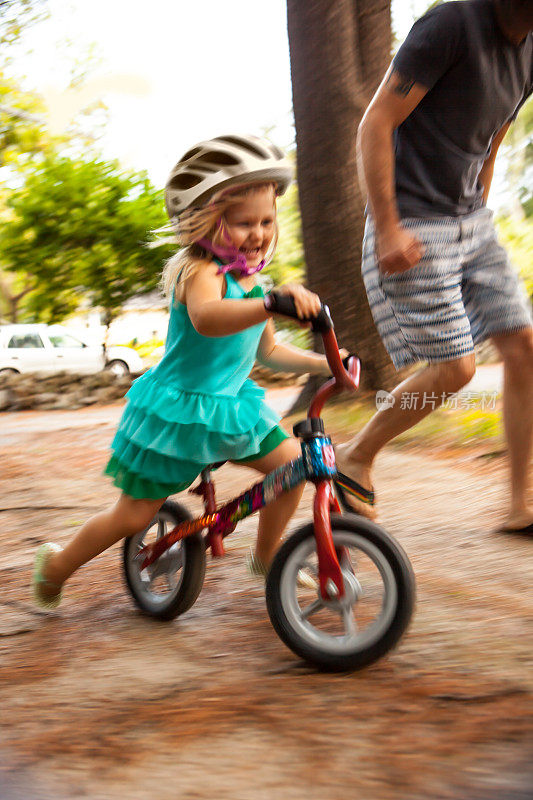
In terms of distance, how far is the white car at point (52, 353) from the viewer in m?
18.2

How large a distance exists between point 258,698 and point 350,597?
0.35 metres

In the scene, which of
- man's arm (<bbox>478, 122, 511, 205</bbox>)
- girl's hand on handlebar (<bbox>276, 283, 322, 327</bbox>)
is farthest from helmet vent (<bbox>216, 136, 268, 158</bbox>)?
man's arm (<bbox>478, 122, 511, 205</bbox>)

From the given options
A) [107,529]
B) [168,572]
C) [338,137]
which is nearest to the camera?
[107,529]

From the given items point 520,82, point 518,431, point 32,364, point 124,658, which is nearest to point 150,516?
point 124,658

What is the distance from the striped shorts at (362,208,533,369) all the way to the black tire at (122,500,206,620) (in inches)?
39.3

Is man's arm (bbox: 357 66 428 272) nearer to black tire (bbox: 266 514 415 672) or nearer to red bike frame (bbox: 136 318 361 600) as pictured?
red bike frame (bbox: 136 318 361 600)

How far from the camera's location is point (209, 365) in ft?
8.66

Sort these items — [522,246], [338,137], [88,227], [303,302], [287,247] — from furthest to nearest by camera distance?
[287,247], [522,246], [88,227], [338,137], [303,302]

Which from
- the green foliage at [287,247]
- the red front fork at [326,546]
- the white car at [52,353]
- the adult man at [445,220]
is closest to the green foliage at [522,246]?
the green foliage at [287,247]

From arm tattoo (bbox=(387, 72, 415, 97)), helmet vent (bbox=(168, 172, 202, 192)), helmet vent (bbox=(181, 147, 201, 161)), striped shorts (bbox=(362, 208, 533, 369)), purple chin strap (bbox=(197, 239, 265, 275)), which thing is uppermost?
arm tattoo (bbox=(387, 72, 415, 97))

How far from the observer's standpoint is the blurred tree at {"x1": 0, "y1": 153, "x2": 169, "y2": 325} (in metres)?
15.8

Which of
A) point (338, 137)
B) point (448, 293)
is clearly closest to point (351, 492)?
point (448, 293)

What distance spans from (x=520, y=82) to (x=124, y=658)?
7.71ft

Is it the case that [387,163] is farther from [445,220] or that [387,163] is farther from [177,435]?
[177,435]
